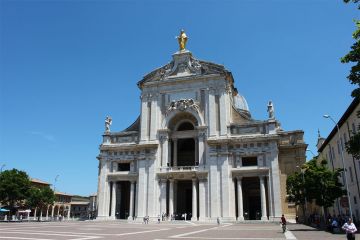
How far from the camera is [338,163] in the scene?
45844 mm

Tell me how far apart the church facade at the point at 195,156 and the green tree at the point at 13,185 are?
47.7 ft

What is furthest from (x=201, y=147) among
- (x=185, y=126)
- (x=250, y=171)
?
(x=250, y=171)

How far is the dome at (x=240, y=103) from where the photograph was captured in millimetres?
70613

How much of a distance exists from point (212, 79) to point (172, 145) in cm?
1267

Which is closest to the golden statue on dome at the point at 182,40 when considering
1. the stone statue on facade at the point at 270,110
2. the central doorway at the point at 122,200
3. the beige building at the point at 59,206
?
the stone statue on facade at the point at 270,110

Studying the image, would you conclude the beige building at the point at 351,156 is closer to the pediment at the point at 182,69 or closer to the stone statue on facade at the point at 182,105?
the pediment at the point at 182,69

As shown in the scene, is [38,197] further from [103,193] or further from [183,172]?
[183,172]

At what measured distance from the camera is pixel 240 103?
236ft

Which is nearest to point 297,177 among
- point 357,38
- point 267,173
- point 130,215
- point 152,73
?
point 267,173

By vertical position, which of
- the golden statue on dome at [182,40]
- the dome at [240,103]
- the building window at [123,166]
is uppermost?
the golden statue on dome at [182,40]

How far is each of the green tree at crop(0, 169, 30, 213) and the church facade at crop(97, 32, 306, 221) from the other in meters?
14.5

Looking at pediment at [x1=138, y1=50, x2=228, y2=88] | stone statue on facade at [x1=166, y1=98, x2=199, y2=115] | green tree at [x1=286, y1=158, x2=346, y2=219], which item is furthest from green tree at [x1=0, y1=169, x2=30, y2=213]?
green tree at [x1=286, y1=158, x2=346, y2=219]

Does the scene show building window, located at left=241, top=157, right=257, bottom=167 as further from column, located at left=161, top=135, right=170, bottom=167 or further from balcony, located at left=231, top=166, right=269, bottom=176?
column, located at left=161, top=135, right=170, bottom=167

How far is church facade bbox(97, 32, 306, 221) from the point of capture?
48.4 m
